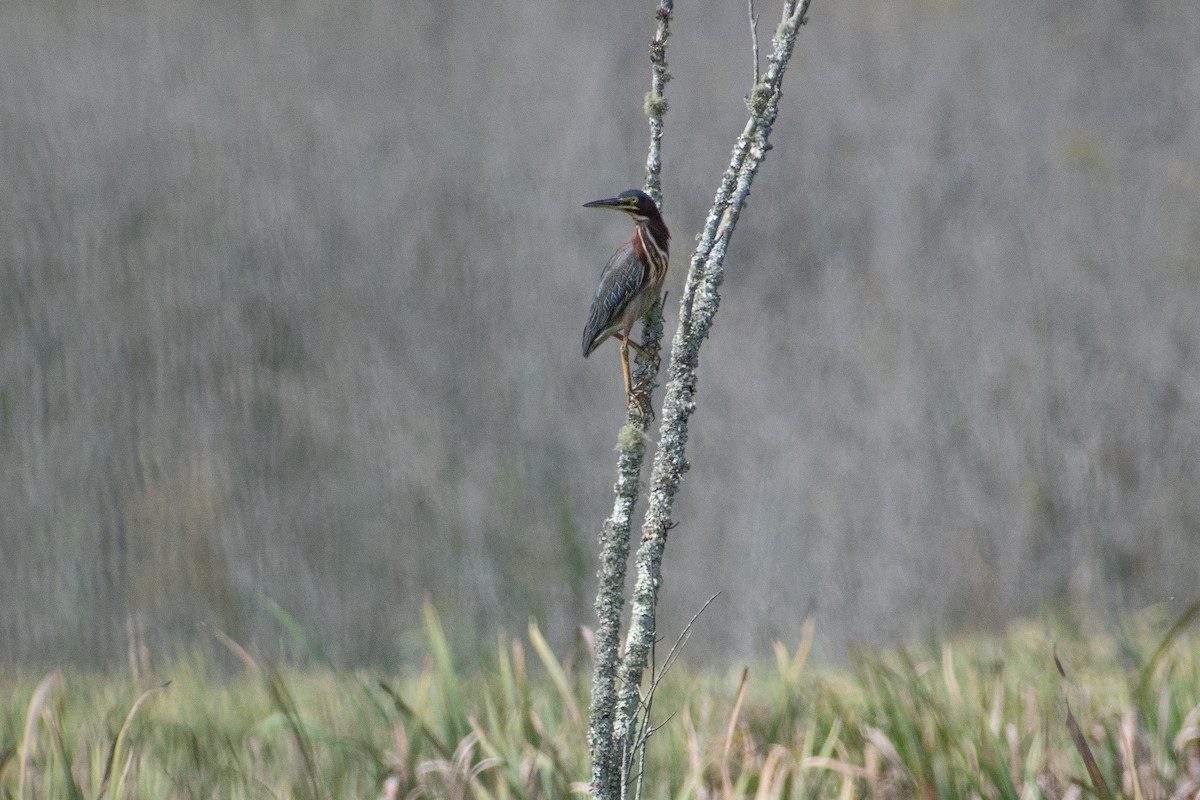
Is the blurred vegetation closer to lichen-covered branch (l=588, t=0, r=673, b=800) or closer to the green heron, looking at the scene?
lichen-covered branch (l=588, t=0, r=673, b=800)

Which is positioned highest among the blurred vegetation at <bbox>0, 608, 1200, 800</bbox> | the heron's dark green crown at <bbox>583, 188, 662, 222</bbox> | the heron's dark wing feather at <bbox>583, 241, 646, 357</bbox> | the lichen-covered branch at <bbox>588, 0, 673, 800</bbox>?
the heron's dark green crown at <bbox>583, 188, 662, 222</bbox>

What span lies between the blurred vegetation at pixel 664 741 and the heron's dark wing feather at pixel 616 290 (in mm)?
899

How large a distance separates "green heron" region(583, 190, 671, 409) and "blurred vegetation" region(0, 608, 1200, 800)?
86 centimetres

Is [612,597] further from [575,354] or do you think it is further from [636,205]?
[575,354]

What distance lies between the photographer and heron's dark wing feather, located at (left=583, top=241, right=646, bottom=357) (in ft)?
8.76

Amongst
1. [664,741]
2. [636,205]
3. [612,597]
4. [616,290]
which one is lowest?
[664,741]

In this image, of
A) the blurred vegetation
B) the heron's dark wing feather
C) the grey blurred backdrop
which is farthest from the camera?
the grey blurred backdrop

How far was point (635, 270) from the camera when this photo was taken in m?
2.65

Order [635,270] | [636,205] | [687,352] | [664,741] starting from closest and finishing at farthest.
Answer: [687,352] → [636,205] → [635,270] → [664,741]

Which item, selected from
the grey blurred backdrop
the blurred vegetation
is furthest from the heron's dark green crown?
the grey blurred backdrop

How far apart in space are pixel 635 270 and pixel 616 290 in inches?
5.5

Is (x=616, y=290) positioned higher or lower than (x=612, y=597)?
higher

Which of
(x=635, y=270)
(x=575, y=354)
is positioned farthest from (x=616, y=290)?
(x=575, y=354)

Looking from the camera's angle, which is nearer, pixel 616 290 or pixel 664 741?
pixel 616 290
